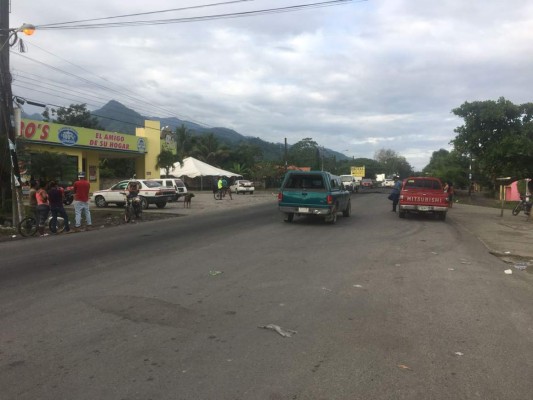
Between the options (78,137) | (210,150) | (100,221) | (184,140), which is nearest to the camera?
(100,221)

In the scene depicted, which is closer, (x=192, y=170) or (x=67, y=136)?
(x=67, y=136)

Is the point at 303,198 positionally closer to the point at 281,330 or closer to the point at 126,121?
the point at 281,330

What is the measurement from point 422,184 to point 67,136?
2437 centimetres

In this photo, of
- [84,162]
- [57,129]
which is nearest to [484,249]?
[57,129]

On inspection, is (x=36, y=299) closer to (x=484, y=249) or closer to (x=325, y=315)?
(x=325, y=315)

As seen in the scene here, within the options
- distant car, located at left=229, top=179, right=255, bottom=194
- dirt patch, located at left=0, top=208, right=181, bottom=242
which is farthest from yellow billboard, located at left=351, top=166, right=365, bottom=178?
dirt patch, located at left=0, top=208, right=181, bottom=242

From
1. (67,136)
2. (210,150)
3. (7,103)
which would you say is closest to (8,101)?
(7,103)

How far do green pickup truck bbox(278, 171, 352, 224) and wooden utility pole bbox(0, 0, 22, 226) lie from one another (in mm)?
8918

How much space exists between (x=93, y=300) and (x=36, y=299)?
825 mm

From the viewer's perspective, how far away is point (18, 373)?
3.99 metres

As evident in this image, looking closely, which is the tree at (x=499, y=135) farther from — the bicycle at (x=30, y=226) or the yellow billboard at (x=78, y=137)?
the yellow billboard at (x=78, y=137)

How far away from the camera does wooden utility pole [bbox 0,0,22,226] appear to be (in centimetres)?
1518

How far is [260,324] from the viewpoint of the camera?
5379 mm

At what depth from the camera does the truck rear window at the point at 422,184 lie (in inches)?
794
